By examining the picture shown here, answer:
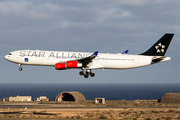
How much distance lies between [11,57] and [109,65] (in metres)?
24.6

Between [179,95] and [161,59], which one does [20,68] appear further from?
[179,95]

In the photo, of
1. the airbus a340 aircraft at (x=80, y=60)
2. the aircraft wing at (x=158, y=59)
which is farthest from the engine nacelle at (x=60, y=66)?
the aircraft wing at (x=158, y=59)

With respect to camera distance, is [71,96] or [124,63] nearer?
[124,63]

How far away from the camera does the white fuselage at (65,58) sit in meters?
63.9

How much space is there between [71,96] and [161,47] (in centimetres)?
5789

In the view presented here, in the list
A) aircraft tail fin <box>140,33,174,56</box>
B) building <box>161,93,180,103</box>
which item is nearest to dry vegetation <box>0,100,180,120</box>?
aircraft tail fin <box>140,33,174,56</box>

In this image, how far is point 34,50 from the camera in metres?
65.6

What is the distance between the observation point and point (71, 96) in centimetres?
11656

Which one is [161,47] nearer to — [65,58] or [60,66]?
[65,58]

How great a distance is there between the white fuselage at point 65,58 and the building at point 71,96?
45.5 meters

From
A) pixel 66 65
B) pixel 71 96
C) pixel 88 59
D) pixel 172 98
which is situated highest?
pixel 88 59

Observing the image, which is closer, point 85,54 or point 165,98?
point 85,54

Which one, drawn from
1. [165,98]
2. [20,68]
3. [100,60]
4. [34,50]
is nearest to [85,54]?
[100,60]

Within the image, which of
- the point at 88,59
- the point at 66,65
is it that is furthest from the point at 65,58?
the point at 88,59
